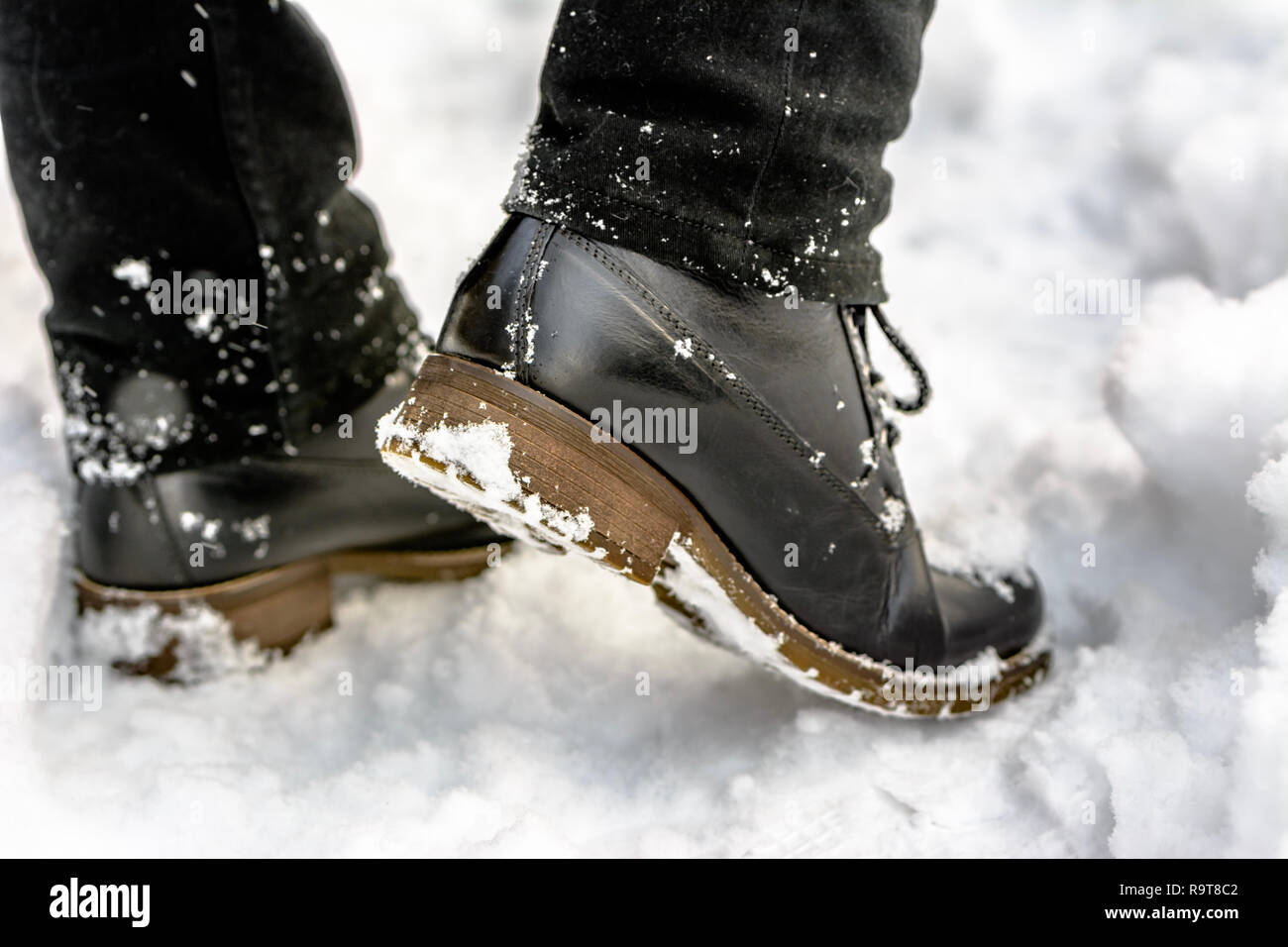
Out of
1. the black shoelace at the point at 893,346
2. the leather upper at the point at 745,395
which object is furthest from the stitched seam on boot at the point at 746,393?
the black shoelace at the point at 893,346

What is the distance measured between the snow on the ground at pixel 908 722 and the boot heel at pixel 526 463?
0.27m

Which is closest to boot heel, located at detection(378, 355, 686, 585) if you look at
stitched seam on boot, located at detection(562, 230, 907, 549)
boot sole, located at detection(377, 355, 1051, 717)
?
boot sole, located at detection(377, 355, 1051, 717)

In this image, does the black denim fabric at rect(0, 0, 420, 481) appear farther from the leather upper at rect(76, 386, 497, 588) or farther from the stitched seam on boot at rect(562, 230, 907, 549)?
the stitched seam on boot at rect(562, 230, 907, 549)

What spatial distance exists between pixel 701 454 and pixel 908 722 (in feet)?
1.33

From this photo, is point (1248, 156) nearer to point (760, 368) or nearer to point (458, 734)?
point (760, 368)

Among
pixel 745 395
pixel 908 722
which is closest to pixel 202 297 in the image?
pixel 745 395

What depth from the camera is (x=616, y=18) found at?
0.75 metres

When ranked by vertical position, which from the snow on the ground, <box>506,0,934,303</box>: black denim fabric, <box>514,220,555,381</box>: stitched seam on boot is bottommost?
the snow on the ground

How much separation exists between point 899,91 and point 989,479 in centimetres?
69

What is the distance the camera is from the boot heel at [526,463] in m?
0.77

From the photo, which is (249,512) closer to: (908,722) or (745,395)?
(745,395)

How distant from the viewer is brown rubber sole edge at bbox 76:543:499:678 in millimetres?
1072

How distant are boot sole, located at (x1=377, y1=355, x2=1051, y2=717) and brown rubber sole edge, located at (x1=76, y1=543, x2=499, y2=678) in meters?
0.36

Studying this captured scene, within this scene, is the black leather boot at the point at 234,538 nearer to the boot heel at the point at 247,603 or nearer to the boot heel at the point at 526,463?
the boot heel at the point at 247,603
